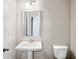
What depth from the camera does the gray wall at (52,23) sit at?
358cm

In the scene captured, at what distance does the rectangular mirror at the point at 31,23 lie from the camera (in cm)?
357

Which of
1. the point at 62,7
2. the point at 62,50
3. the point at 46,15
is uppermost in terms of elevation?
the point at 62,7

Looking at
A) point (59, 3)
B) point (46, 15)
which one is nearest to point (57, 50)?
point (46, 15)

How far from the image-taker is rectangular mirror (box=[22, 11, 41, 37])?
141 inches

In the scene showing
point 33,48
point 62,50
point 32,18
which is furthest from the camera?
point 32,18

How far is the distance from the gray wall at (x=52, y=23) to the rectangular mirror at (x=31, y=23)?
124 mm

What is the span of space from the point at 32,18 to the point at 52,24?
2.03ft

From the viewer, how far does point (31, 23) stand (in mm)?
3578

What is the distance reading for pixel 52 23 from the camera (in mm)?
3594

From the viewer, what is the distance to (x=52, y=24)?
359 cm

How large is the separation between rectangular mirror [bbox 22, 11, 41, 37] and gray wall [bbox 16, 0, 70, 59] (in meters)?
0.12

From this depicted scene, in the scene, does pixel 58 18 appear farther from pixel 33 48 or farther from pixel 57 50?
pixel 33 48

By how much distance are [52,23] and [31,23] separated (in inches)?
24.5

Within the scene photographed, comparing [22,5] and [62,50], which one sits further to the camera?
[22,5]
